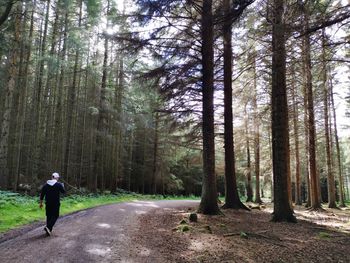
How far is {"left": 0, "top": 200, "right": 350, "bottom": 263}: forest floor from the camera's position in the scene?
5.70m

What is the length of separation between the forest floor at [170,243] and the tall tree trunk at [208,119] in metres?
1.92

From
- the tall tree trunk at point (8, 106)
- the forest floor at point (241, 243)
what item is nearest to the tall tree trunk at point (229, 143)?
the forest floor at point (241, 243)

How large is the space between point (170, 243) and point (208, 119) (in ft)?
19.6

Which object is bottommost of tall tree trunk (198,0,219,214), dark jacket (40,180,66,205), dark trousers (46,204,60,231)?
dark trousers (46,204,60,231)

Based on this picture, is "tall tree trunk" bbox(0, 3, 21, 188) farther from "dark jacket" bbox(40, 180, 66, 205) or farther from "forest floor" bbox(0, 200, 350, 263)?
"dark jacket" bbox(40, 180, 66, 205)

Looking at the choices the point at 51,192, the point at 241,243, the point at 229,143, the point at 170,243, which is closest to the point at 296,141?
the point at 229,143

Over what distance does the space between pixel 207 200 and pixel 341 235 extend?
4416mm

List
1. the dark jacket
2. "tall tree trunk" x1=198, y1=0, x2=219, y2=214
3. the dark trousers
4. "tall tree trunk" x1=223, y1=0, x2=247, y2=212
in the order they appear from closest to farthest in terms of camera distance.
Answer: the dark trousers < the dark jacket < "tall tree trunk" x1=198, y1=0, x2=219, y2=214 < "tall tree trunk" x1=223, y1=0, x2=247, y2=212

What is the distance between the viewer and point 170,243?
6.78 m

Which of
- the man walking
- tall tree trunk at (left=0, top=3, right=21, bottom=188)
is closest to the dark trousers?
the man walking

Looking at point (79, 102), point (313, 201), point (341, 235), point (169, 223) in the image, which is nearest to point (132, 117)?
point (79, 102)

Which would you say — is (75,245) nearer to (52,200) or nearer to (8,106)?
(52,200)

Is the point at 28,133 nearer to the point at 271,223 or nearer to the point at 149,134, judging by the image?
the point at 149,134

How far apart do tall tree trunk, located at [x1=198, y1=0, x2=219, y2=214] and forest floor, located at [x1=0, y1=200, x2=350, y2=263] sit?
6.28 feet
